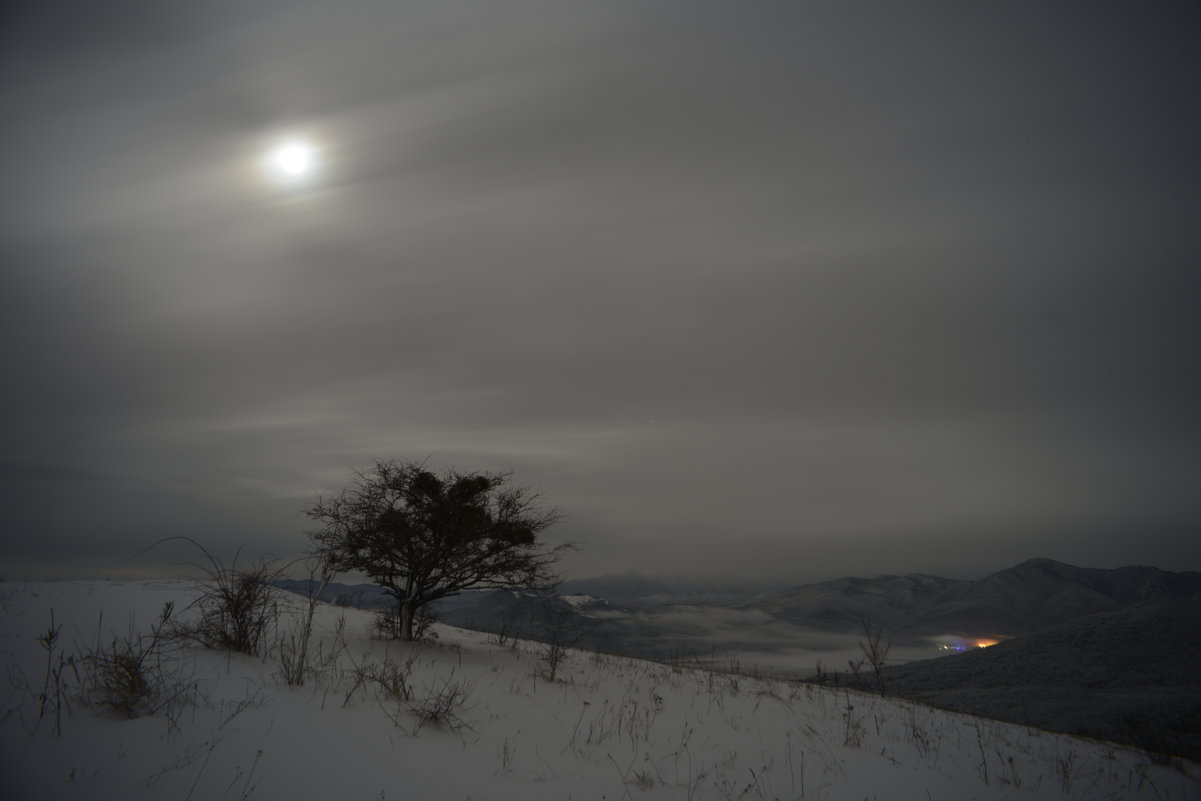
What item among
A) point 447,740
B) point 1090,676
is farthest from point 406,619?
point 1090,676

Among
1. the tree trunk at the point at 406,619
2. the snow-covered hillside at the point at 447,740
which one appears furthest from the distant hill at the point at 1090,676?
the tree trunk at the point at 406,619

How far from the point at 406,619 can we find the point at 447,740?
30.4ft

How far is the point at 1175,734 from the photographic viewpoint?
4053cm

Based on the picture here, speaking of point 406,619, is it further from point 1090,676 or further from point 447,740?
point 1090,676

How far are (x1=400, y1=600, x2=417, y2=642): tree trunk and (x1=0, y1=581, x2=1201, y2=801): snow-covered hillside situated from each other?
4.35 ft

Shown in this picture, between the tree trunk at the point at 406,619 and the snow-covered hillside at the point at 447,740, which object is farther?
the tree trunk at the point at 406,619

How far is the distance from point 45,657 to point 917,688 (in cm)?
9570

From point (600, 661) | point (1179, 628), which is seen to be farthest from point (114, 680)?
point (1179, 628)

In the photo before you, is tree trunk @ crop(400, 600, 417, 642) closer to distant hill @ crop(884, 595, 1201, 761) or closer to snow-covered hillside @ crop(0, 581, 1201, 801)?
snow-covered hillside @ crop(0, 581, 1201, 801)

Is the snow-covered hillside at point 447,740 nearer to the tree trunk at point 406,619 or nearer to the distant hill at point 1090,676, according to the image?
the tree trunk at point 406,619

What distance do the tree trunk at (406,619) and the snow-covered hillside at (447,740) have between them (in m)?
1.33

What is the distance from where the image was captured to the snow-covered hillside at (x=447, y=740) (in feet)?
14.4

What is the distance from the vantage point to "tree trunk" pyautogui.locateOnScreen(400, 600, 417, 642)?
45.8 feet

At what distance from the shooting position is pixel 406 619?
14203 millimetres
